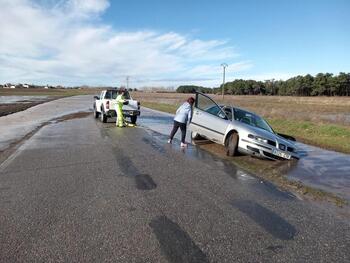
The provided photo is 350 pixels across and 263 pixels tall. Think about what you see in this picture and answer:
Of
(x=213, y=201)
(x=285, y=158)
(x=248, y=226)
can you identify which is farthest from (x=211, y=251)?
(x=285, y=158)

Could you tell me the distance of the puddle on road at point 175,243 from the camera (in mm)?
4156

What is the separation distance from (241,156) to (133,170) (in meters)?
4.25

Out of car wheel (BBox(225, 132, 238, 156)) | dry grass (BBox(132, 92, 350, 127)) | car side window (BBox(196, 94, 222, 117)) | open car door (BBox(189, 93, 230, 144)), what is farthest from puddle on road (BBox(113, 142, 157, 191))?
dry grass (BBox(132, 92, 350, 127))

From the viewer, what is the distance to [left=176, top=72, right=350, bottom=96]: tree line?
112444 millimetres

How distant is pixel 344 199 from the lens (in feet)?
23.8

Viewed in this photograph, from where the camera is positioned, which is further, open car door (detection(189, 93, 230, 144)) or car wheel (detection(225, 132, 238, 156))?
open car door (detection(189, 93, 230, 144))

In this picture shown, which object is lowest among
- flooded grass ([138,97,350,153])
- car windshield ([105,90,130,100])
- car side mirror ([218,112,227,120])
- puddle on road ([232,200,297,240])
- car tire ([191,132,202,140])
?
flooded grass ([138,97,350,153])

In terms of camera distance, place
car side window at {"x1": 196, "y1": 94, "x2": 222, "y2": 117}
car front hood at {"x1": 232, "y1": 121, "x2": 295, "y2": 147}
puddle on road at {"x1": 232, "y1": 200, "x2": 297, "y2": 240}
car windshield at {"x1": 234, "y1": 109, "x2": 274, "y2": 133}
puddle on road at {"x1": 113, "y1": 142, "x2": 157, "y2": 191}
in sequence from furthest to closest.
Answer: car side window at {"x1": 196, "y1": 94, "x2": 222, "y2": 117}, car windshield at {"x1": 234, "y1": 109, "x2": 274, "y2": 133}, car front hood at {"x1": 232, "y1": 121, "x2": 295, "y2": 147}, puddle on road at {"x1": 113, "y1": 142, "x2": 157, "y2": 191}, puddle on road at {"x1": 232, "y1": 200, "x2": 297, "y2": 240}

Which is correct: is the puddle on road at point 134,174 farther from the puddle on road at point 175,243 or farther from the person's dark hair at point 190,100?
the person's dark hair at point 190,100

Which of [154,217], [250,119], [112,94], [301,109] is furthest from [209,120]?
[301,109]

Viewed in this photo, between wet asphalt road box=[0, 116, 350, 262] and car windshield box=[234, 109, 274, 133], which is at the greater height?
car windshield box=[234, 109, 274, 133]

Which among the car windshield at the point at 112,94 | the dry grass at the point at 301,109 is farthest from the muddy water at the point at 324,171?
the dry grass at the point at 301,109

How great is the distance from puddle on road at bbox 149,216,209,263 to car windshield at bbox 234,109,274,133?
7.76 meters

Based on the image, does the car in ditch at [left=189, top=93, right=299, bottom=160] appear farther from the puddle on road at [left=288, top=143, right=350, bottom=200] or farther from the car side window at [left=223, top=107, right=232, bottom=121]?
the puddle on road at [left=288, top=143, right=350, bottom=200]
